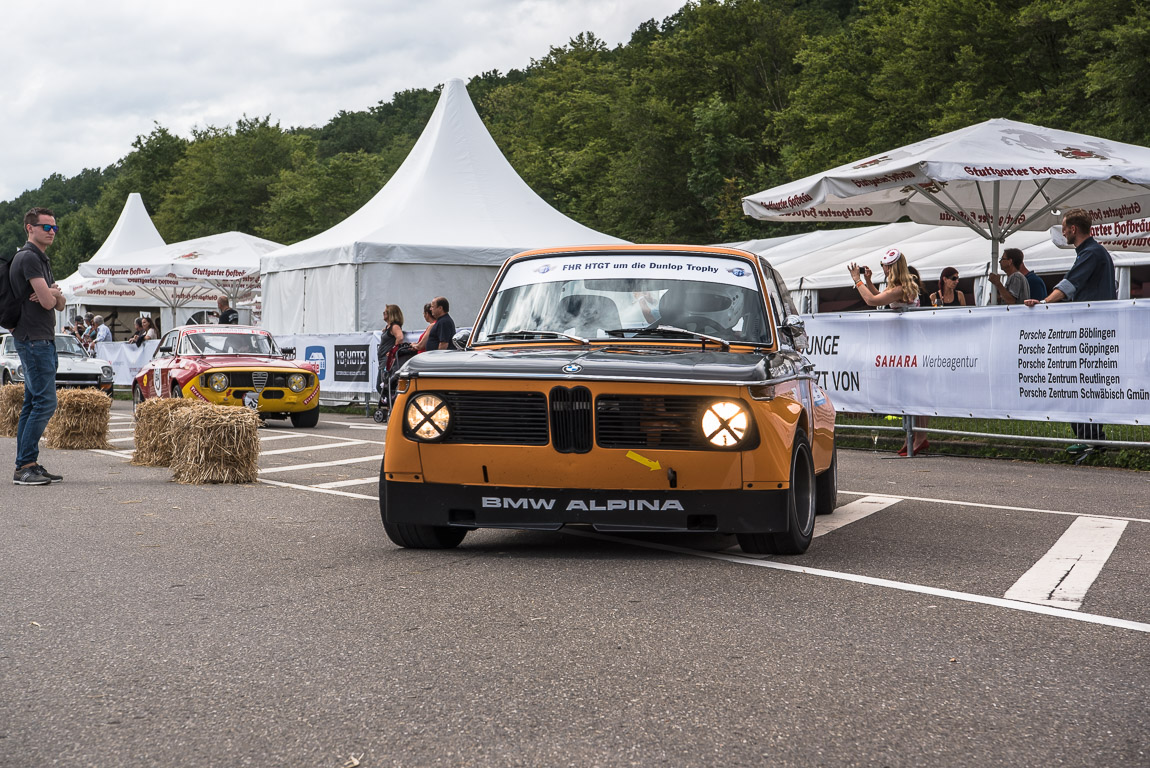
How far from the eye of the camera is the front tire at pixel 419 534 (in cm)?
627

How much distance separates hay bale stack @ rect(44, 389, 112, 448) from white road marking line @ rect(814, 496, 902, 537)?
9.10 m

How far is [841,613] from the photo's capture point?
4898 mm

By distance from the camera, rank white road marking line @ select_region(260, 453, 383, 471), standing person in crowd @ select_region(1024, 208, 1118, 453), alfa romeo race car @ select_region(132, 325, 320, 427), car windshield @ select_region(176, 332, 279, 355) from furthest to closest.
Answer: car windshield @ select_region(176, 332, 279, 355)
alfa romeo race car @ select_region(132, 325, 320, 427)
standing person in crowd @ select_region(1024, 208, 1118, 453)
white road marking line @ select_region(260, 453, 383, 471)

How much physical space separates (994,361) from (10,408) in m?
12.4

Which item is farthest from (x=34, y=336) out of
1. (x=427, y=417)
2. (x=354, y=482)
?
(x=427, y=417)

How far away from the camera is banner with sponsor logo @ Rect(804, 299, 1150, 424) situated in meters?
10.8

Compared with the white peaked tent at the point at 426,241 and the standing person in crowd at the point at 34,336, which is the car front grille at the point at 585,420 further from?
the white peaked tent at the point at 426,241

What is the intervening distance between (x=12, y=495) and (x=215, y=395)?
7.80 metres

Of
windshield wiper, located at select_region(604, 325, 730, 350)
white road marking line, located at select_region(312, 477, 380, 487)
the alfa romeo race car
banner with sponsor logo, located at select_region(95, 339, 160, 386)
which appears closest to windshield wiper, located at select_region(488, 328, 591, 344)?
windshield wiper, located at select_region(604, 325, 730, 350)

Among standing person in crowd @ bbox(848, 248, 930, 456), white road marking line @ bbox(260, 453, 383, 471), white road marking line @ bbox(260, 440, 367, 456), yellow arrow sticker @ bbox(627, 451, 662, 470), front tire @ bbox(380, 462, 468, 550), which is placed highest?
standing person in crowd @ bbox(848, 248, 930, 456)

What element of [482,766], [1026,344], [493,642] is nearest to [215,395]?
[1026,344]

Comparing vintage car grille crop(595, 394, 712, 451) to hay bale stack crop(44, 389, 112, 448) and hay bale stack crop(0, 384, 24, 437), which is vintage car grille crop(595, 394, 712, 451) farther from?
hay bale stack crop(0, 384, 24, 437)

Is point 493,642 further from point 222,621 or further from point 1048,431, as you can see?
point 1048,431

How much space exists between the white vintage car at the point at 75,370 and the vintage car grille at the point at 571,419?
75.0 ft
